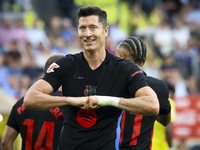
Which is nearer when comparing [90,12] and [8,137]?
[90,12]

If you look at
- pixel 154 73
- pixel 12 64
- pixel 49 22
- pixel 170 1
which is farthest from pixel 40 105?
pixel 170 1

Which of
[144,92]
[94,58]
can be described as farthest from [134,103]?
[94,58]

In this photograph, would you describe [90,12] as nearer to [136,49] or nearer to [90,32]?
[90,32]

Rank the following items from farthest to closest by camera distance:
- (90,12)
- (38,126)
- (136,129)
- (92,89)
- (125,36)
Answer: (125,36) → (38,126) → (136,129) → (90,12) → (92,89)

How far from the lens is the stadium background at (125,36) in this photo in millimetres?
11539

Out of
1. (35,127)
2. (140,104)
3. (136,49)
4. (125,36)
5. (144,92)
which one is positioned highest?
(125,36)

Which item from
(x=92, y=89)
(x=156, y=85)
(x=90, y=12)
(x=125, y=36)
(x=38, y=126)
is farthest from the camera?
(x=125, y=36)

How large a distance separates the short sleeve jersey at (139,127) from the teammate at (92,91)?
52 centimetres

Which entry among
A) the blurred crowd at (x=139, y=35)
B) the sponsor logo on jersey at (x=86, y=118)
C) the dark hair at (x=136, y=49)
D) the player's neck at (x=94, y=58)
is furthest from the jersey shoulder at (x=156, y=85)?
the blurred crowd at (x=139, y=35)

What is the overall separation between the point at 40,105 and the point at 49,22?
440 inches

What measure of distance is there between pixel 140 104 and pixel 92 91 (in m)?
0.52

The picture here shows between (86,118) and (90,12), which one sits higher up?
(90,12)

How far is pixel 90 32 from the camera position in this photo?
349 centimetres

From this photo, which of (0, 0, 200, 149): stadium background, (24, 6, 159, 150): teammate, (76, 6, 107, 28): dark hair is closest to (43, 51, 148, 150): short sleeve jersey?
(24, 6, 159, 150): teammate
